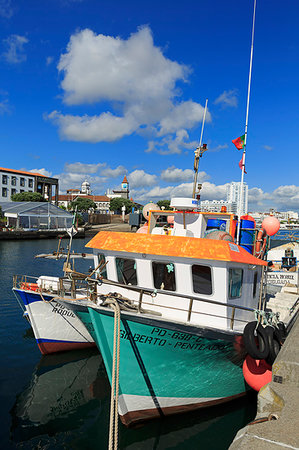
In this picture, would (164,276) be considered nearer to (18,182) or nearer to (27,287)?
(27,287)

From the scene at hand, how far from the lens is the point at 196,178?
11.6 m

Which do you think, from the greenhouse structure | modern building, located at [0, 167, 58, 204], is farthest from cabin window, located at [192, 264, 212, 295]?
modern building, located at [0, 167, 58, 204]

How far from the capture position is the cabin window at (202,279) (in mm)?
8164

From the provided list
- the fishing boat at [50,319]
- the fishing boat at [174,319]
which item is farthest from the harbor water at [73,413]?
the fishing boat at [50,319]

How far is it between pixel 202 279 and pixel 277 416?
3.97 m

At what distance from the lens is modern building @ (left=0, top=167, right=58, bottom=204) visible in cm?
8969

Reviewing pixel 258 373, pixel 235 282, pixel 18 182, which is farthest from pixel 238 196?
pixel 18 182

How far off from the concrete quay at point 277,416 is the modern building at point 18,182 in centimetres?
9293

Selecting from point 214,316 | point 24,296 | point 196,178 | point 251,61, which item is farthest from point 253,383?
point 251,61

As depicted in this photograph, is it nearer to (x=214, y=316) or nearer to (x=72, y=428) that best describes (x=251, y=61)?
(x=214, y=316)

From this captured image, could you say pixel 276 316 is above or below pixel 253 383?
above

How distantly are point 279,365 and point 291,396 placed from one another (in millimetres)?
1118

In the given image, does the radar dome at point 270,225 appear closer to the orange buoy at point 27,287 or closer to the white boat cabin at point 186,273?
the white boat cabin at point 186,273

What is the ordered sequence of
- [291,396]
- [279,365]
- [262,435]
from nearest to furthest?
1. [262,435]
2. [291,396]
3. [279,365]
